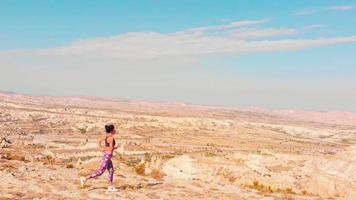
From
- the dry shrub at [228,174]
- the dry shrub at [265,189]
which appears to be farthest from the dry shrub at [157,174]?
the dry shrub at [265,189]

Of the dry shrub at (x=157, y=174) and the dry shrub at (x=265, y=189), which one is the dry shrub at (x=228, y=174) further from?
the dry shrub at (x=157, y=174)

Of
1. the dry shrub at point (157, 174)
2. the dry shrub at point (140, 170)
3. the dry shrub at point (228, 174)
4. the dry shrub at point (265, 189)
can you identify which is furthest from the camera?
the dry shrub at point (140, 170)

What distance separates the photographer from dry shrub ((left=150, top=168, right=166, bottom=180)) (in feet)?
118

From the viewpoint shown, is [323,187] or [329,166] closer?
[323,187]

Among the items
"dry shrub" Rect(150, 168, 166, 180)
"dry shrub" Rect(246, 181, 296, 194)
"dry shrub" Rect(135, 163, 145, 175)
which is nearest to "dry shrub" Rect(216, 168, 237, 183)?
"dry shrub" Rect(246, 181, 296, 194)

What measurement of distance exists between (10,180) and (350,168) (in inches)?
1046

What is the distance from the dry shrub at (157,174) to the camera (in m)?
35.9

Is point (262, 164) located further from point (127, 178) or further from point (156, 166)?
point (127, 178)

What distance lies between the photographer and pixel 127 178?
32875mm

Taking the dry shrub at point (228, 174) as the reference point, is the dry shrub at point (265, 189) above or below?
below

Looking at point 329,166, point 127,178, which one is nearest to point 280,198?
point 127,178

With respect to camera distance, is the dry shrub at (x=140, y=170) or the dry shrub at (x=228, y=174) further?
the dry shrub at (x=140, y=170)

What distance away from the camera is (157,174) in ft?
123

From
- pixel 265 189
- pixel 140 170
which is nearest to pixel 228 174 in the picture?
pixel 265 189
